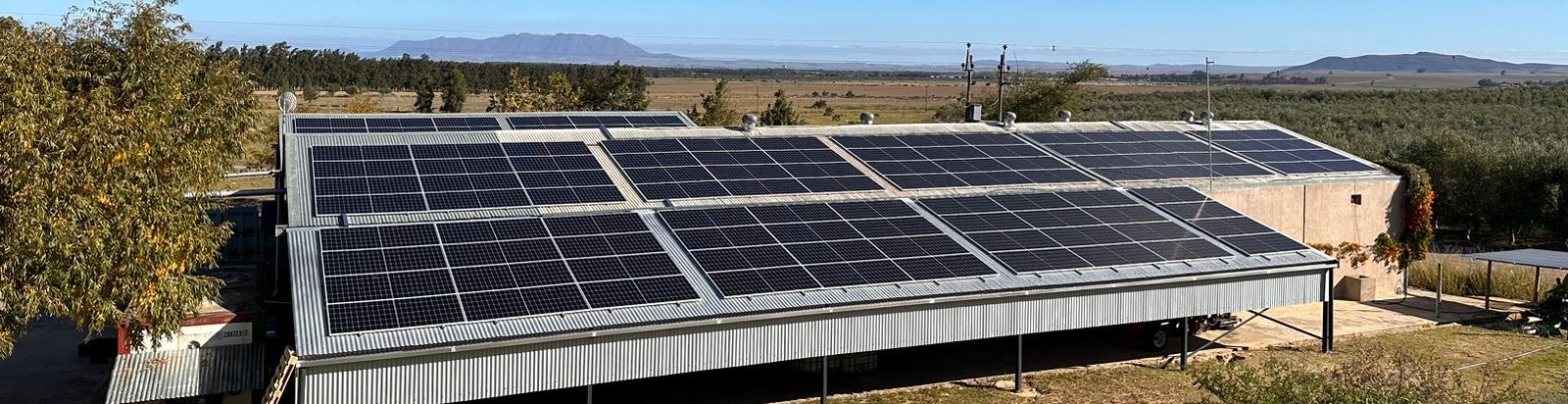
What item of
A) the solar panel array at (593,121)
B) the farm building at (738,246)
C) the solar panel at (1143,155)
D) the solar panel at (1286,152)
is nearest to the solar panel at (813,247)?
the farm building at (738,246)

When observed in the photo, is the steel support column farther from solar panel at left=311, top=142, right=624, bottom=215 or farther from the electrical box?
the electrical box

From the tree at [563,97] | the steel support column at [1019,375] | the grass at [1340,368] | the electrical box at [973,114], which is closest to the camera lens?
the steel support column at [1019,375]

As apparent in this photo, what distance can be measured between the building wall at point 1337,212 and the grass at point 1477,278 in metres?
1.52

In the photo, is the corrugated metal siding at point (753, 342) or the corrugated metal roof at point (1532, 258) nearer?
the corrugated metal siding at point (753, 342)

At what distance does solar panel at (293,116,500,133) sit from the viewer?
34406mm

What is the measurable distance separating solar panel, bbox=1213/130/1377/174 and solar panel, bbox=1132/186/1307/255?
6.07 meters

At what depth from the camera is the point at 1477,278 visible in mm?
34812

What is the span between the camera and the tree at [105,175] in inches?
635

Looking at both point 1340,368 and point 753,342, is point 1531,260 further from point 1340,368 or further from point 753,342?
point 753,342

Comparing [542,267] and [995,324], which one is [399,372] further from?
[995,324]

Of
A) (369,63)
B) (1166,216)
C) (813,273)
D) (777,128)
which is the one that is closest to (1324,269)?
(1166,216)

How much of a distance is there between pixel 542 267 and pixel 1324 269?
15.6 meters

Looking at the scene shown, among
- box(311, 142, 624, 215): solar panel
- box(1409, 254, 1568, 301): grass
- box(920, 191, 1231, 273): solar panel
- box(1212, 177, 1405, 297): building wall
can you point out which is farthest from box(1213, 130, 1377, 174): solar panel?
box(311, 142, 624, 215): solar panel

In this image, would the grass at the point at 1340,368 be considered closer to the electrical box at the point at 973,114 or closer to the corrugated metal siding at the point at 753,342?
the corrugated metal siding at the point at 753,342
